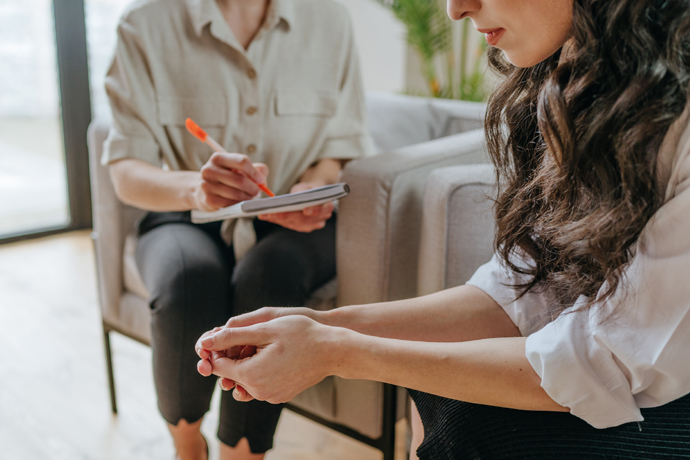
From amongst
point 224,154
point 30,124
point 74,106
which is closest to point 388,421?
point 224,154

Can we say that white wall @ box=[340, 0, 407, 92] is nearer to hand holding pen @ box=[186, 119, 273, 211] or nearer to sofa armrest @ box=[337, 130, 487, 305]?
sofa armrest @ box=[337, 130, 487, 305]

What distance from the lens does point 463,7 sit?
0.66m

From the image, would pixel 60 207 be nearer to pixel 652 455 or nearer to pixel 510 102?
pixel 510 102

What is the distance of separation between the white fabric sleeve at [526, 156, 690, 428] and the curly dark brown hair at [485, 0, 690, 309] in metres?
0.02

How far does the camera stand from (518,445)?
0.61m

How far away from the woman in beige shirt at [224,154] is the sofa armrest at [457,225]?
0.22 meters

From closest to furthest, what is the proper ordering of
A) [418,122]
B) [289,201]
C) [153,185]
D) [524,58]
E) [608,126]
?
[608,126], [524,58], [289,201], [153,185], [418,122]

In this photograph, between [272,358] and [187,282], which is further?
[187,282]

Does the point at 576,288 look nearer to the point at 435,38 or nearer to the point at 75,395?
the point at 75,395

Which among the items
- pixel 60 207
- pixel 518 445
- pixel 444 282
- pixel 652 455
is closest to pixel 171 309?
pixel 444 282

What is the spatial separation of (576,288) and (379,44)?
2.61 meters

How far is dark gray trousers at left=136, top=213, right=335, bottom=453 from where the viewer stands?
3.22 ft

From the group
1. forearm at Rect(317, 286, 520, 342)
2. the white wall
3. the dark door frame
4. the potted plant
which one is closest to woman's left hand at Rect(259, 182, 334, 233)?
forearm at Rect(317, 286, 520, 342)

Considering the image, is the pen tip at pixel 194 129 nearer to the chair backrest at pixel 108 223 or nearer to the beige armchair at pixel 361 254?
the beige armchair at pixel 361 254
